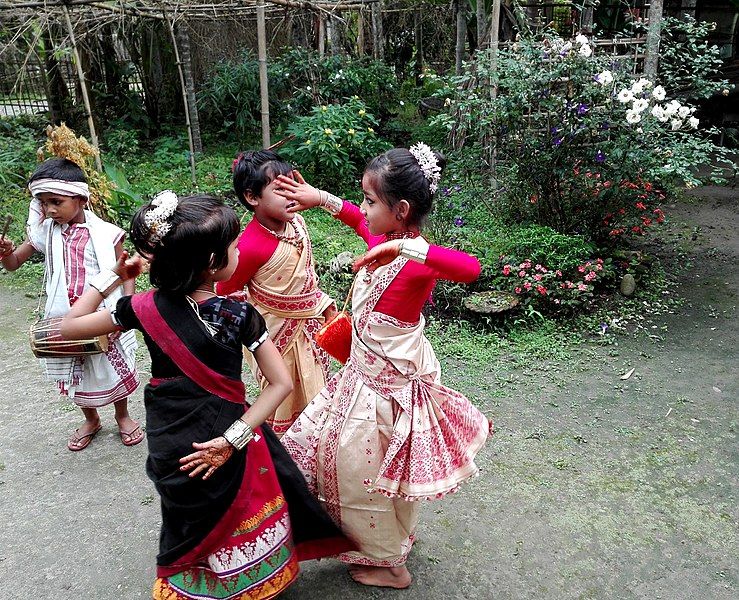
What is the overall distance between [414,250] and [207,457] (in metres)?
0.87

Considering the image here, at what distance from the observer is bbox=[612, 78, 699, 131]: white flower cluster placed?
4602 millimetres

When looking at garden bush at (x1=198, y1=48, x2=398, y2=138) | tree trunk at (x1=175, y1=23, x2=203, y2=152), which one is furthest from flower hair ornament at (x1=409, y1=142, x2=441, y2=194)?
garden bush at (x1=198, y1=48, x2=398, y2=138)

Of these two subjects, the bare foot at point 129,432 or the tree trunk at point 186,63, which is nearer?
the bare foot at point 129,432

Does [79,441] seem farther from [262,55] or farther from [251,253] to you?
[262,55]

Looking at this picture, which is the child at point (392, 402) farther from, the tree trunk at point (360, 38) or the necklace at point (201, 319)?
the tree trunk at point (360, 38)

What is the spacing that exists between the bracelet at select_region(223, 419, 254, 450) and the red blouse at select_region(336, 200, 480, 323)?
61 cm

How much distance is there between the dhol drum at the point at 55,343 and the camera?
9.71 feet

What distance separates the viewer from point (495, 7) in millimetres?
5801

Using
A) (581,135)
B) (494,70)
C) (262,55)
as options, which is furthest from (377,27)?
(581,135)

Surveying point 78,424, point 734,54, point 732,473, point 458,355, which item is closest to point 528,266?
point 458,355

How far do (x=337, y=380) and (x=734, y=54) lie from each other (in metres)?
10.1

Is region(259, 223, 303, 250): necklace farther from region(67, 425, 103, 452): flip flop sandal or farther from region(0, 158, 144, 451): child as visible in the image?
region(67, 425, 103, 452): flip flop sandal

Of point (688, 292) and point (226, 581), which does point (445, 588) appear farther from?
point (688, 292)

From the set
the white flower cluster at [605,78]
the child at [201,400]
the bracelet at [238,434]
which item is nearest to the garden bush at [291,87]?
the white flower cluster at [605,78]
